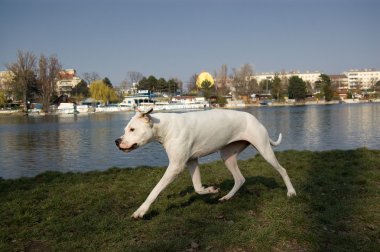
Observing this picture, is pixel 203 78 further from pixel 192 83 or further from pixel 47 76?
pixel 47 76

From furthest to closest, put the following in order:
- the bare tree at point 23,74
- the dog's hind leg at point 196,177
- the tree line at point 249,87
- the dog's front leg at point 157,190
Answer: the tree line at point 249,87 → the bare tree at point 23,74 → the dog's hind leg at point 196,177 → the dog's front leg at point 157,190

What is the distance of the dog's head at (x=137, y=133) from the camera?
5.94m

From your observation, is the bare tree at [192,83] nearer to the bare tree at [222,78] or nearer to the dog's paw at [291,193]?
the bare tree at [222,78]

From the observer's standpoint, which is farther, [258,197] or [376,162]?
[376,162]

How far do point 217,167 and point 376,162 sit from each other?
14.8 ft

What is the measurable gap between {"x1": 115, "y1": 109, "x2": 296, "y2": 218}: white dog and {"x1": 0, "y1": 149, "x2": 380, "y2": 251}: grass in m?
0.51

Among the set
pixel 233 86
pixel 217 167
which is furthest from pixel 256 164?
pixel 233 86

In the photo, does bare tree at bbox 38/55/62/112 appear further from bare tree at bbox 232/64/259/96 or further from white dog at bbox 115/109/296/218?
white dog at bbox 115/109/296/218

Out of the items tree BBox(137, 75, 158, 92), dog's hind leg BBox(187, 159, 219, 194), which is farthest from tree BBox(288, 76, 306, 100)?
dog's hind leg BBox(187, 159, 219, 194)

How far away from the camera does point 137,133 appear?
595cm

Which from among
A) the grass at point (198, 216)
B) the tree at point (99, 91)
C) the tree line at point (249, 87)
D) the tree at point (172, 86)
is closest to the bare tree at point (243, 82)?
the tree line at point (249, 87)

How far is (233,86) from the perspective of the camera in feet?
451

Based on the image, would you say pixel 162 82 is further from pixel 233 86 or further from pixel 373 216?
pixel 373 216

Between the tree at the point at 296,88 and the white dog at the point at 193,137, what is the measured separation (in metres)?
127
